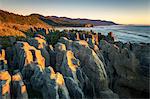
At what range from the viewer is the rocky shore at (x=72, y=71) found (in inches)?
630

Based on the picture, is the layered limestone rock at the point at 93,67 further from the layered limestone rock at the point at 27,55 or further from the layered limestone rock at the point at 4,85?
the layered limestone rock at the point at 4,85

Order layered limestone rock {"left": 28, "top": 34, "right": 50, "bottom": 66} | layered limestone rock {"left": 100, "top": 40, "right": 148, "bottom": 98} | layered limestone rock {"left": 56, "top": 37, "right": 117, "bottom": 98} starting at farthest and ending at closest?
layered limestone rock {"left": 28, "top": 34, "right": 50, "bottom": 66}, layered limestone rock {"left": 100, "top": 40, "right": 148, "bottom": 98}, layered limestone rock {"left": 56, "top": 37, "right": 117, "bottom": 98}

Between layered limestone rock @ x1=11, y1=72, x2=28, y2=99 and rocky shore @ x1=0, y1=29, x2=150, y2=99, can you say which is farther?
rocky shore @ x1=0, y1=29, x2=150, y2=99

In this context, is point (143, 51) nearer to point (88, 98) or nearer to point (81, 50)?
point (81, 50)

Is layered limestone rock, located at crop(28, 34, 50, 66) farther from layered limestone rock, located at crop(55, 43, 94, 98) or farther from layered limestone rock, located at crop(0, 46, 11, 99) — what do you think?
layered limestone rock, located at crop(0, 46, 11, 99)

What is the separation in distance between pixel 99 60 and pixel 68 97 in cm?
428

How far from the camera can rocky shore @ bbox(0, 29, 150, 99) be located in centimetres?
1599

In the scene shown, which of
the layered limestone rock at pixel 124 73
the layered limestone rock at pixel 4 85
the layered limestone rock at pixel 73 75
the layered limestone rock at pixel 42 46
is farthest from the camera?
the layered limestone rock at pixel 42 46

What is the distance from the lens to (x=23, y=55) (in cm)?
1827

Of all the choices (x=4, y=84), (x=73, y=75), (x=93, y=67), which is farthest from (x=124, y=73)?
(x=4, y=84)

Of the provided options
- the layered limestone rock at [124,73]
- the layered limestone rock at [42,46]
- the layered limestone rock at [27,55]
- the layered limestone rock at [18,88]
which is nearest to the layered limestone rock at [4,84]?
the layered limestone rock at [18,88]

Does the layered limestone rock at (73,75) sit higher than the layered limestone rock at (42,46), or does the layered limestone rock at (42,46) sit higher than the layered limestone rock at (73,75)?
the layered limestone rock at (42,46)

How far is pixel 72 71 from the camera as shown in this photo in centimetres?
1766

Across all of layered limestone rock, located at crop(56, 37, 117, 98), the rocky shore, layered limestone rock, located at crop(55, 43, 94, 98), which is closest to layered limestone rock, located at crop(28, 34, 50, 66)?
the rocky shore
